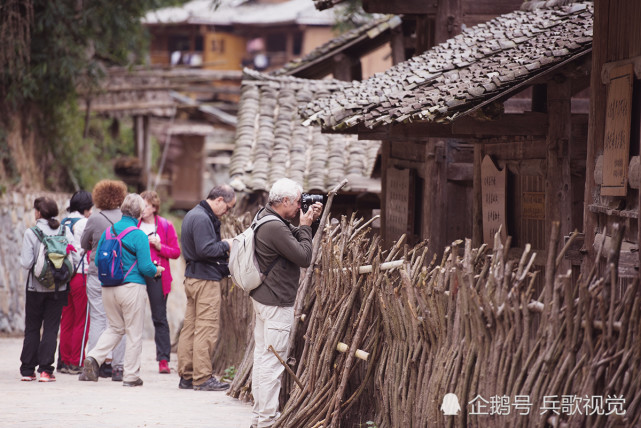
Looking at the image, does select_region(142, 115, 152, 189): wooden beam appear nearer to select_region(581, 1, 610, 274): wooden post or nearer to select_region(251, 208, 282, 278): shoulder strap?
select_region(251, 208, 282, 278): shoulder strap

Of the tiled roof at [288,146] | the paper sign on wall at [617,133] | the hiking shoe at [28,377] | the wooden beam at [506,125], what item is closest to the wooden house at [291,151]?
the tiled roof at [288,146]

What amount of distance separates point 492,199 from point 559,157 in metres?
1.03

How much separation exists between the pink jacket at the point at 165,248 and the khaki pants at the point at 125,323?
Answer: 2.26ft

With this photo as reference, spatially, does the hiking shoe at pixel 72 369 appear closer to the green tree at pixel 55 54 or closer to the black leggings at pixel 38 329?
the black leggings at pixel 38 329

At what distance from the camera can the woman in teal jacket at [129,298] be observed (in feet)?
27.7

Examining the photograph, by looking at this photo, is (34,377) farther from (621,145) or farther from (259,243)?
(621,145)

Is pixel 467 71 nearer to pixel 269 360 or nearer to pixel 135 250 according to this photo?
pixel 269 360

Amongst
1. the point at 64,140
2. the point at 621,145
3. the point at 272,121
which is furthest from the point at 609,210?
the point at 64,140

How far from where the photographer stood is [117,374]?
910 cm

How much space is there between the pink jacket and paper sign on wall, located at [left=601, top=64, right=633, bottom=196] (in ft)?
15.7

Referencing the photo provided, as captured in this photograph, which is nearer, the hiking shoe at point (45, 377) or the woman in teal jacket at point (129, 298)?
the woman in teal jacket at point (129, 298)

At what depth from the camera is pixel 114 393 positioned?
319 inches

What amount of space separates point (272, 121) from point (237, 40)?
1916cm

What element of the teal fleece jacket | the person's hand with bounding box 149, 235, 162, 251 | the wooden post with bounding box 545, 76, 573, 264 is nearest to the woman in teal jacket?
the teal fleece jacket
